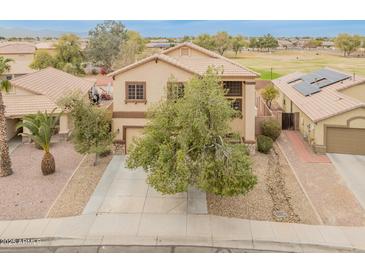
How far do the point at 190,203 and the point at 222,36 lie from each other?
388 ft

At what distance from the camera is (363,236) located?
1470cm

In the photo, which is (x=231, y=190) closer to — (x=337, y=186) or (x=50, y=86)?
(x=337, y=186)

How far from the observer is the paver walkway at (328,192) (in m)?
16.3

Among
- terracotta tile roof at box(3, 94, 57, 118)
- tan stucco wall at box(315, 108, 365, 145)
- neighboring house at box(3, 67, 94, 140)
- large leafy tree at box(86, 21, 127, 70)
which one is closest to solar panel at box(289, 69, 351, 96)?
tan stucco wall at box(315, 108, 365, 145)

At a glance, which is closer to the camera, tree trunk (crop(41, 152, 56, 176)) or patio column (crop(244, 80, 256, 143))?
tree trunk (crop(41, 152, 56, 176))

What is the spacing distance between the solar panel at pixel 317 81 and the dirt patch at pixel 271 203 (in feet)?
42.5

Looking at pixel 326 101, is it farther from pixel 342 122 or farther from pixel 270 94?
pixel 270 94

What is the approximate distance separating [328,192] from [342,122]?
7535 mm

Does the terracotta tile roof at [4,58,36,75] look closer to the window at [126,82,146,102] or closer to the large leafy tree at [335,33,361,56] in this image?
the window at [126,82,146,102]

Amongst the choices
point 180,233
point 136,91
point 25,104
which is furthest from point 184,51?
point 180,233

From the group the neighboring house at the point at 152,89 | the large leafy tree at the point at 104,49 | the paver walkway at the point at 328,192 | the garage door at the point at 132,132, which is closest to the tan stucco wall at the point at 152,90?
the neighboring house at the point at 152,89

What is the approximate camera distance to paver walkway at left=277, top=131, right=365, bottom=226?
1631 cm

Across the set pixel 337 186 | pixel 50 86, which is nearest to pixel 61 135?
pixel 50 86

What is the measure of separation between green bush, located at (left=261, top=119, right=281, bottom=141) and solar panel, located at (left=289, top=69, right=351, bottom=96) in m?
6.38
